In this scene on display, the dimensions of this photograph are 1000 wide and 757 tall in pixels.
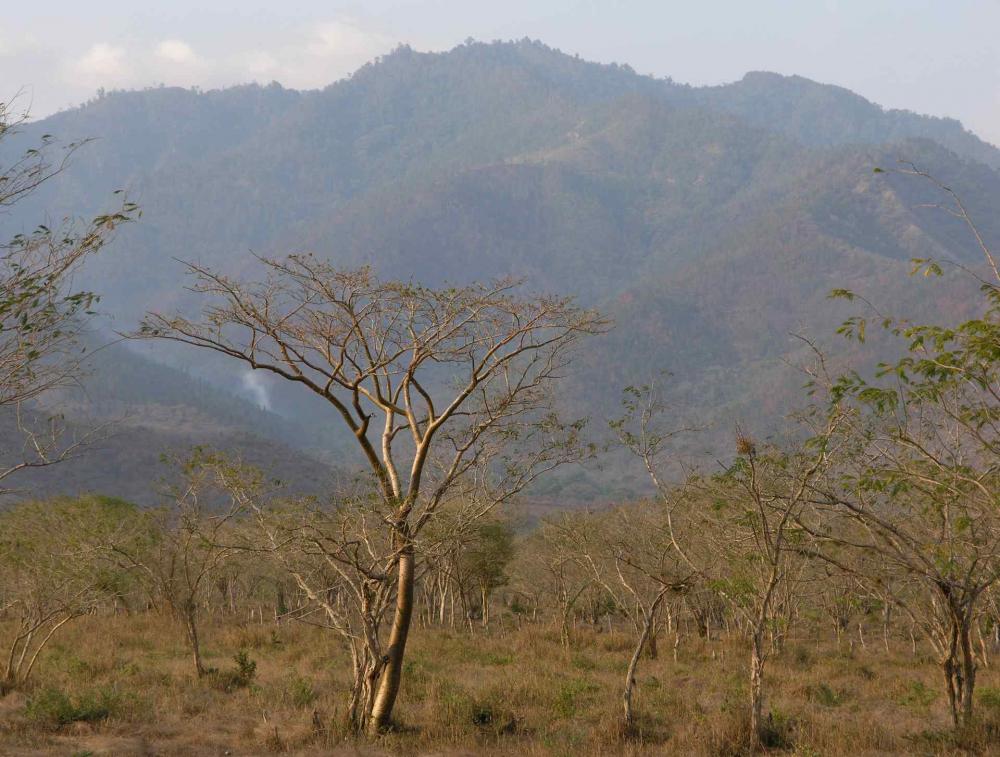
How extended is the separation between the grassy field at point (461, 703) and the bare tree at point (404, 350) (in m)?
2.03

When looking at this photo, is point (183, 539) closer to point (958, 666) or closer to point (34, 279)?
point (34, 279)

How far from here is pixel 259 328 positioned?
12.6 m

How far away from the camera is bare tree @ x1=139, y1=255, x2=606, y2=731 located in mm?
12328

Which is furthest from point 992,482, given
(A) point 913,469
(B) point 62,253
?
(B) point 62,253

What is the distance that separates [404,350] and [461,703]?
5.73m

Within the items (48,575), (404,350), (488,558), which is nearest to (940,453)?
(404,350)

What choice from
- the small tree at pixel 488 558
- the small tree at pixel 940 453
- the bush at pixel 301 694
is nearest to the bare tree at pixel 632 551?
the small tree at pixel 488 558

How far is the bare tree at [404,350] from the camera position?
40.4 feet

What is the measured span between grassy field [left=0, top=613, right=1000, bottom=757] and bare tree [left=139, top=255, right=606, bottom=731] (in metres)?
2.03

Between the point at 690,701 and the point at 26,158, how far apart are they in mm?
14807

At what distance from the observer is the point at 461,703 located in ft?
46.9

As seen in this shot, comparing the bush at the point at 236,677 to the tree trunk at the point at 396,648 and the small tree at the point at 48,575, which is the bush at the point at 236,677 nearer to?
the small tree at the point at 48,575

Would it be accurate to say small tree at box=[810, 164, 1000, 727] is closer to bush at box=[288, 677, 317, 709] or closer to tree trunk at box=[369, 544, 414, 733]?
tree trunk at box=[369, 544, 414, 733]

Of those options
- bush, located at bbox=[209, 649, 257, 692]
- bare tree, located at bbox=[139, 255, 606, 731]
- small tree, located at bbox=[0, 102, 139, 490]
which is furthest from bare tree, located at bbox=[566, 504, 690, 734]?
small tree, located at bbox=[0, 102, 139, 490]
